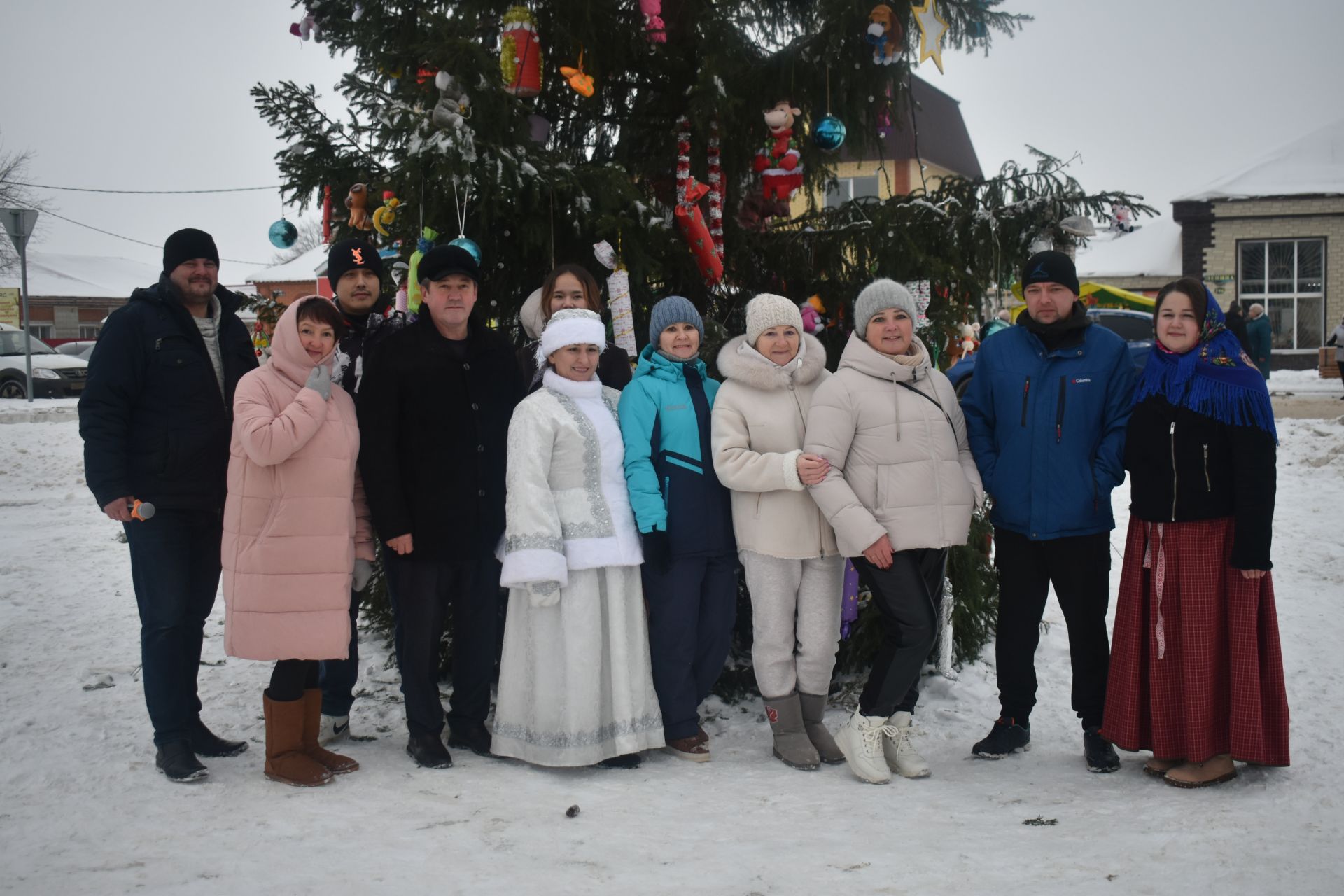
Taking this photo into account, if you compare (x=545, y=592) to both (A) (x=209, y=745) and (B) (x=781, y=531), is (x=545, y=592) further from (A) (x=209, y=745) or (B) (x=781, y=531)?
(A) (x=209, y=745)

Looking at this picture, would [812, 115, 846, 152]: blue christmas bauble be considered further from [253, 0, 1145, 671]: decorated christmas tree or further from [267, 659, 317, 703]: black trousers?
[267, 659, 317, 703]: black trousers

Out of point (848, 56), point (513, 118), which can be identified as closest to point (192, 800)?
point (513, 118)

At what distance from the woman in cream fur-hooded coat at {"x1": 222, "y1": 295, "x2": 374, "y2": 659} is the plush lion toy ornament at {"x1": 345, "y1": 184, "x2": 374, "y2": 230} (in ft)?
4.50

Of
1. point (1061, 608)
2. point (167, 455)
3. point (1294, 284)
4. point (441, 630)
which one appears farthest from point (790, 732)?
point (1294, 284)

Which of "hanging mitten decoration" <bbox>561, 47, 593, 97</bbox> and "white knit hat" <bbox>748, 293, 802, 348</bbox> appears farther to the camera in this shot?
"hanging mitten decoration" <bbox>561, 47, 593, 97</bbox>

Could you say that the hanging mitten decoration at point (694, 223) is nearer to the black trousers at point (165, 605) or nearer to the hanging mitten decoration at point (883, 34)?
the hanging mitten decoration at point (883, 34)

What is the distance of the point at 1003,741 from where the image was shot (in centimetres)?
433

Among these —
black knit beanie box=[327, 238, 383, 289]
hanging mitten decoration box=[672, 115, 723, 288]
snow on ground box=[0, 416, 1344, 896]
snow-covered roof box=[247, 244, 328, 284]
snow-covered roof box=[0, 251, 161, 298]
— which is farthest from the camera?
snow-covered roof box=[0, 251, 161, 298]

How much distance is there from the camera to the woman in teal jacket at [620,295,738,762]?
417 centimetres

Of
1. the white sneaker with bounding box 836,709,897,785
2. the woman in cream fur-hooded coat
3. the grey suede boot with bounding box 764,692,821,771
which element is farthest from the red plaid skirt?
the woman in cream fur-hooded coat

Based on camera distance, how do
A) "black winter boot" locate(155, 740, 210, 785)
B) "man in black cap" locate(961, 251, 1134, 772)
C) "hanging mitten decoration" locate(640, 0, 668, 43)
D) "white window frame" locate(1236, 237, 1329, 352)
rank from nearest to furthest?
"black winter boot" locate(155, 740, 210, 785) → "man in black cap" locate(961, 251, 1134, 772) → "hanging mitten decoration" locate(640, 0, 668, 43) → "white window frame" locate(1236, 237, 1329, 352)

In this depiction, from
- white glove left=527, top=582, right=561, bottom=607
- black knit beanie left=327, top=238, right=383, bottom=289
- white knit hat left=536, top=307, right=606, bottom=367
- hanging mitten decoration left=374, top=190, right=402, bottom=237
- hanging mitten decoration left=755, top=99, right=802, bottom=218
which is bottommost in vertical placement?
white glove left=527, top=582, right=561, bottom=607

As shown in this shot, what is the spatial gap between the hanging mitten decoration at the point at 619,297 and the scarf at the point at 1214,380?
2261mm

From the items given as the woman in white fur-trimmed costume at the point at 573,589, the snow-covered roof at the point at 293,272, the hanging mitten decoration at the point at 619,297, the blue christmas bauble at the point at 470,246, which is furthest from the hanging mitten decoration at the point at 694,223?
the snow-covered roof at the point at 293,272
